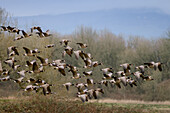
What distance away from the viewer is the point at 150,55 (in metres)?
37.4

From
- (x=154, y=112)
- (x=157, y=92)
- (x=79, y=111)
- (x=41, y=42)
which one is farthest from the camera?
(x=157, y=92)

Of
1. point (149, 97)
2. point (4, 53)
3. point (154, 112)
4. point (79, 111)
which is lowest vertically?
point (149, 97)

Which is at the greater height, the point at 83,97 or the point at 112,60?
A: the point at 83,97

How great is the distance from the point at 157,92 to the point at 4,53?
54.0 feet

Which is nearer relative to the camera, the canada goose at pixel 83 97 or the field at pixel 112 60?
the canada goose at pixel 83 97

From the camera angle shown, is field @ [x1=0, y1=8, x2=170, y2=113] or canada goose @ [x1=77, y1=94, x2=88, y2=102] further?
field @ [x1=0, y1=8, x2=170, y2=113]

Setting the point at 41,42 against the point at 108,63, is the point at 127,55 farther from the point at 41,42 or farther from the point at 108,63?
the point at 41,42

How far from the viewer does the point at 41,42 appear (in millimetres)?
20828

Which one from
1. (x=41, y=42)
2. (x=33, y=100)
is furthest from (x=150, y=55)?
(x=33, y=100)

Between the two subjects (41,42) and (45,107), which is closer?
(45,107)

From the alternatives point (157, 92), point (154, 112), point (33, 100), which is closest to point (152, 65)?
point (33, 100)

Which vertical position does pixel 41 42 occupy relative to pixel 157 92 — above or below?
above

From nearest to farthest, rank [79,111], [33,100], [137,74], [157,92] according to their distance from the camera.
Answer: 1. [137,74]
2. [79,111]
3. [33,100]
4. [157,92]

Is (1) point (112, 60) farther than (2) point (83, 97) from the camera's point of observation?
Yes
